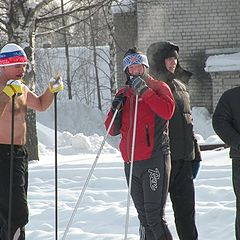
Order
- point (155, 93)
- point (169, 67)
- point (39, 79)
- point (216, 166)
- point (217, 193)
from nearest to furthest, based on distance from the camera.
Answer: point (155, 93) → point (169, 67) → point (217, 193) → point (216, 166) → point (39, 79)

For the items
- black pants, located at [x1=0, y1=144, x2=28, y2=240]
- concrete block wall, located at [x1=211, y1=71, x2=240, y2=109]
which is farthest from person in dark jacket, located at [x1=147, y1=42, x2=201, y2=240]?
concrete block wall, located at [x1=211, y1=71, x2=240, y2=109]

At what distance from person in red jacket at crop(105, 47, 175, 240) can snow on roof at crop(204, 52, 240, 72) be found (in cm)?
1378

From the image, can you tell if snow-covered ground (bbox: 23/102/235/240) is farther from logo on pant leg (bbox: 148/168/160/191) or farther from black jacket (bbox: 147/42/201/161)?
logo on pant leg (bbox: 148/168/160/191)

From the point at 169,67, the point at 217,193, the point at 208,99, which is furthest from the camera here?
the point at 208,99

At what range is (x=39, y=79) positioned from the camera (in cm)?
3494

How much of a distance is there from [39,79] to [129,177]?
3080 centimetres

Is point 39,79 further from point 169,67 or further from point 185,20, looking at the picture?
point 169,67

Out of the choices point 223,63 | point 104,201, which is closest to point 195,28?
point 223,63

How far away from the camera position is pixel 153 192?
4543 mm

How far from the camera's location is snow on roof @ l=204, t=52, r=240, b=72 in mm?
18172

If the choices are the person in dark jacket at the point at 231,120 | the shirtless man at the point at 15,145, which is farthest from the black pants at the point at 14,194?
the person in dark jacket at the point at 231,120

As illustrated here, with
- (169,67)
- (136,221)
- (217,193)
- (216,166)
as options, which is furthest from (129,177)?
(216,166)

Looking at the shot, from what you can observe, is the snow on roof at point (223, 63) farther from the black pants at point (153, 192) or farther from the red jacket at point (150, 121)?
the black pants at point (153, 192)

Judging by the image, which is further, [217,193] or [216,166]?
[216,166]
